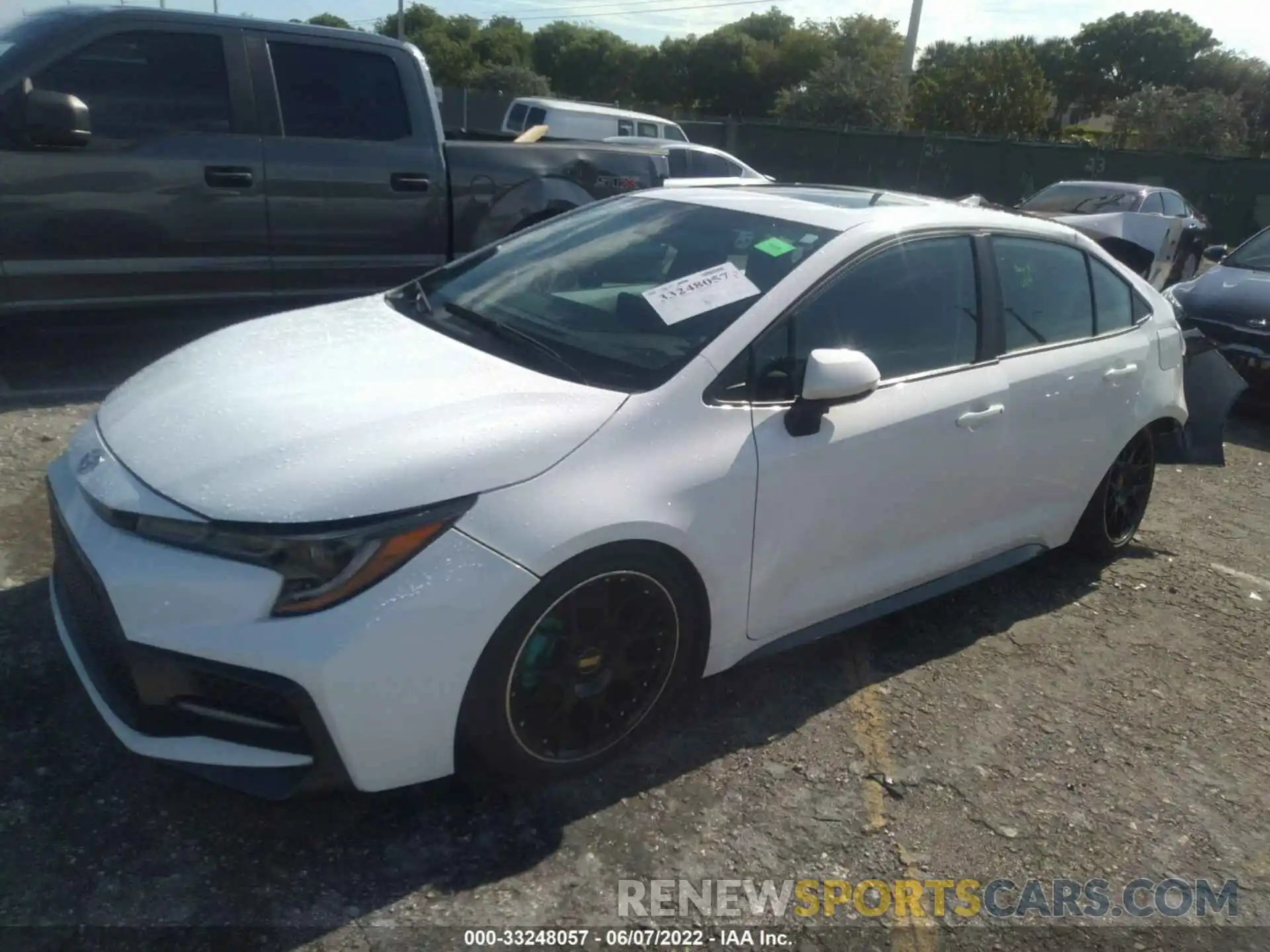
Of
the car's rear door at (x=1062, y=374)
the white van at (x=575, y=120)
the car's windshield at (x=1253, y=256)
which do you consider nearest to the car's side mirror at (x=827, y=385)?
the car's rear door at (x=1062, y=374)

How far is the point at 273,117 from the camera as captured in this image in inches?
236

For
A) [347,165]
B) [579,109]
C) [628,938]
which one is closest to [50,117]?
[347,165]

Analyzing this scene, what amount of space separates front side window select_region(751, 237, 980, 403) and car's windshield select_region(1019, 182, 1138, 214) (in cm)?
997

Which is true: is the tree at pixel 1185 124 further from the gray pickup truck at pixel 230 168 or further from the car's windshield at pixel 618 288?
the car's windshield at pixel 618 288

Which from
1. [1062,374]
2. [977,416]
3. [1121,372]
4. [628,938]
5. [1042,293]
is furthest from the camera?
[1121,372]

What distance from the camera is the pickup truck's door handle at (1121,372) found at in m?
4.21

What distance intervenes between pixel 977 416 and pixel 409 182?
412 centimetres

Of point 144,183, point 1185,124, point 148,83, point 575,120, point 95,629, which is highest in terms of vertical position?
point 148,83

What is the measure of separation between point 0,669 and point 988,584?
366 cm

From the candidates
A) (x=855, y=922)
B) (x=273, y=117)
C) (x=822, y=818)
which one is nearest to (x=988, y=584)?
(x=822, y=818)

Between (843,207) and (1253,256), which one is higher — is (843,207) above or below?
above

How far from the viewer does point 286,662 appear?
7.57 ft

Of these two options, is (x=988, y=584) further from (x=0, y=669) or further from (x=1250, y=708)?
(x=0, y=669)

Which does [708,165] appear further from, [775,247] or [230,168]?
[775,247]
